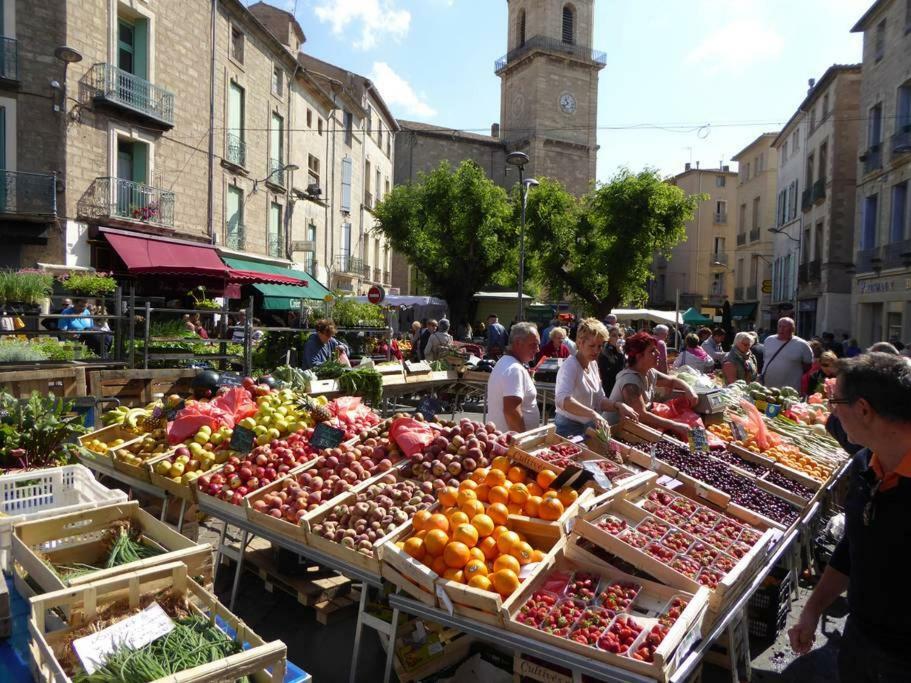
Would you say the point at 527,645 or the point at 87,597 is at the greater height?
the point at 87,597

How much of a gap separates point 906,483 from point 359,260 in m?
32.5

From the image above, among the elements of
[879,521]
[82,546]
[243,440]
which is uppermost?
[879,521]

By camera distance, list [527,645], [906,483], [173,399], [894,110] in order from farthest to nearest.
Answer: [894,110] → [173,399] → [527,645] → [906,483]

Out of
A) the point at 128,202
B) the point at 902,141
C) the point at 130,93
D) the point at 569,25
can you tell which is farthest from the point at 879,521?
the point at 569,25

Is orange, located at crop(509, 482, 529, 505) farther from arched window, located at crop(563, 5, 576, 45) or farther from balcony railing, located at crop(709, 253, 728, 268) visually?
balcony railing, located at crop(709, 253, 728, 268)

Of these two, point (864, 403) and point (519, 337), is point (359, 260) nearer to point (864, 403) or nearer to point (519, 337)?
point (519, 337)

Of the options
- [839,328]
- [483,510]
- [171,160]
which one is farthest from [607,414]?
[839,328]

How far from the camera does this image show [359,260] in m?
33.5

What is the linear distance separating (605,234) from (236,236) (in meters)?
15.4

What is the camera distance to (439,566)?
2.96 metres

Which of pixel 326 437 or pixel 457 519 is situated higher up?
pixel 326 437

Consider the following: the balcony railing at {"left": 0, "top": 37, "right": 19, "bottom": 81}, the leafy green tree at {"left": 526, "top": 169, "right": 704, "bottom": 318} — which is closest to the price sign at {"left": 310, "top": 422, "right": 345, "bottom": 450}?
the balcony railing at {"left": 0, "top": 37, "right": 19, "bottom": 81}

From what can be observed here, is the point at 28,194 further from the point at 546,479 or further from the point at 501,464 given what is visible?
the point at 546,479

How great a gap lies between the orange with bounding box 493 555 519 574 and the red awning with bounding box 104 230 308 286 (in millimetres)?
14183
